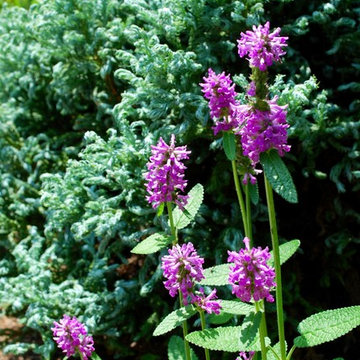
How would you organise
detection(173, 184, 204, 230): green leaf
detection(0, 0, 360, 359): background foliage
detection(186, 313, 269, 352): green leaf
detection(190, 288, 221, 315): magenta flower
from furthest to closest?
1. detection(0, 0, 360, 359): background foliage
2. detection(173, 184, 204, 230): green leaf
3. detection(190, 288, 221, 315): magenta flower
4. detection(186, 313, 269, 352): green leaf

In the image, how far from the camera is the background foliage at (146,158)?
270cm

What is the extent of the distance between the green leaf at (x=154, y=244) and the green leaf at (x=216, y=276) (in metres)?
0.14

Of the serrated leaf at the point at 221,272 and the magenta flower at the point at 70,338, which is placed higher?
the serrated leaf at the point at 221,272

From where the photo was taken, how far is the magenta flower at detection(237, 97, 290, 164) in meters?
1.34

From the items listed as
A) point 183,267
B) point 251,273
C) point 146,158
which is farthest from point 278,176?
point 146,158

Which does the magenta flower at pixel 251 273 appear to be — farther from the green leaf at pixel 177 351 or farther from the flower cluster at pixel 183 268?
the green leaf at pixel 177 351

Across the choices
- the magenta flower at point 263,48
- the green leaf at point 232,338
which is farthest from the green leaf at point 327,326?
the magenta flower at point 263,48

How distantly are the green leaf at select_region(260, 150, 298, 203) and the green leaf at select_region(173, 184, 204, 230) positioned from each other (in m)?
0.39

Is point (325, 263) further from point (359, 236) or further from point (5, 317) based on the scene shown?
point (5, 317)

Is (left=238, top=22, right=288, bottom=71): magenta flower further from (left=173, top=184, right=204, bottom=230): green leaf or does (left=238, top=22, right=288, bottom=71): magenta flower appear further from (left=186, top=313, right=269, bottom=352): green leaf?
(left=186, top=313, right=269, bottom=352): green leaf

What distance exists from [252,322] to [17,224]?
7.44 feet

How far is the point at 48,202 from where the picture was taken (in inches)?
110

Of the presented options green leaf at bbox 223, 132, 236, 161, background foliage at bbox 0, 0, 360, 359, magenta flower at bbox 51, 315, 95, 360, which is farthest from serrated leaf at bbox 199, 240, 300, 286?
background foliage at bbox 0, 0, 360, 359

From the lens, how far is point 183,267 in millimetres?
1560
